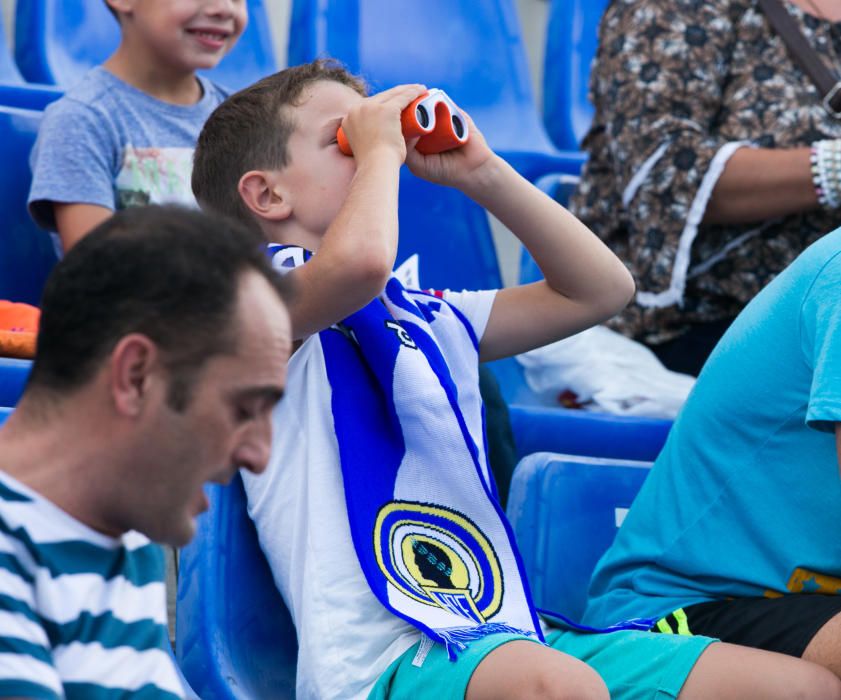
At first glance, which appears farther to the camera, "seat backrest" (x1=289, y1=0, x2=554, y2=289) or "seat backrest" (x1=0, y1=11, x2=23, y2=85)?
"seat backrest" (x1=0, y1=11, x2=23, y2=85)

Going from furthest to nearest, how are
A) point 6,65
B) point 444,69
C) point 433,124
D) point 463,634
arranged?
point 444,69 < point 6,65 < point 433,124 < point 463,634

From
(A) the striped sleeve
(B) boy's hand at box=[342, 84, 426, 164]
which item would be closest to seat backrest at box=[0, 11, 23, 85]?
(B) boy's hand at box=[342, 84, 426, 164]

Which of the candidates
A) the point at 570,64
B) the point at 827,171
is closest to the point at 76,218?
the point at 827,171

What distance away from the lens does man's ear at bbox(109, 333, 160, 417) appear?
929mm

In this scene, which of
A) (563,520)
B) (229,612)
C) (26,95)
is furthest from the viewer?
(26,95)

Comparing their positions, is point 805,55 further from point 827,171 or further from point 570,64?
point 570,64

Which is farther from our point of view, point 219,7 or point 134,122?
point 219,7

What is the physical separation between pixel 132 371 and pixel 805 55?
5.95ft

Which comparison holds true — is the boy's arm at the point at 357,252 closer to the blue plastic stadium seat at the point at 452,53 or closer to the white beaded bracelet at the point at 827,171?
the white beaded bracelet at the point at 827,171

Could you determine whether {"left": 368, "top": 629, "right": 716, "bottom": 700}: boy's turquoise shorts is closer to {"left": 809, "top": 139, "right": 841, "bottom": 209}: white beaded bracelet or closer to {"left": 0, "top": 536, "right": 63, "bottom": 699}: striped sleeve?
{"left": 0, "top": 536, "right": 63, "bottom": 699}: striped sleeve

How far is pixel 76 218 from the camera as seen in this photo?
225 cm

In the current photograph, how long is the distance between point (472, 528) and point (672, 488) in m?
0.27

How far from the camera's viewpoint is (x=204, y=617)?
1493 millimetres

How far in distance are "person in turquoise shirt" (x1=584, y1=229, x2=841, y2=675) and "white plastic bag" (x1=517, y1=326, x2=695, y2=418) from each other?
2.07ft
